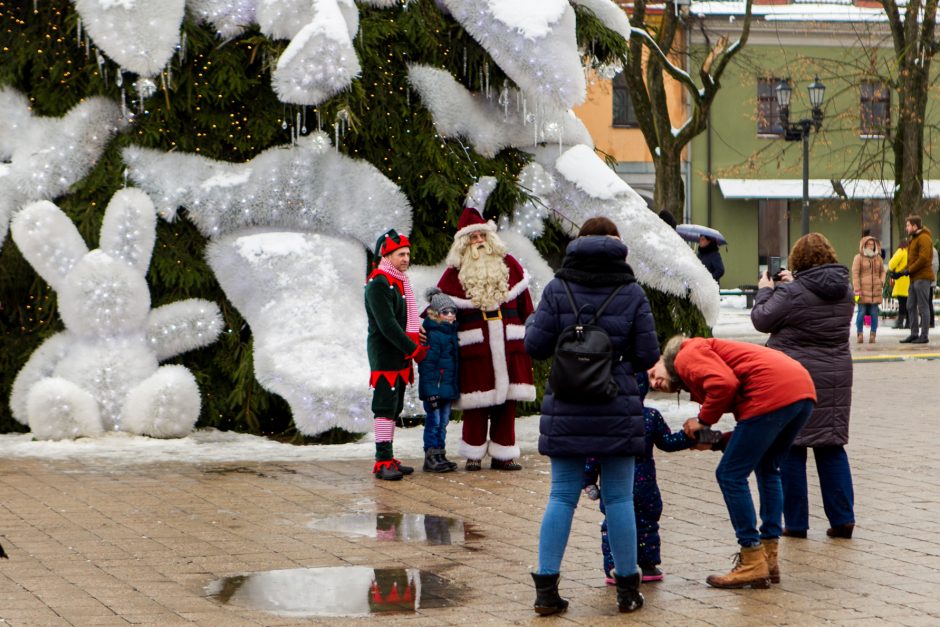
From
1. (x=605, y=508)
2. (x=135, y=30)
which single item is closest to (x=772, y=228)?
(x=135, y=30)

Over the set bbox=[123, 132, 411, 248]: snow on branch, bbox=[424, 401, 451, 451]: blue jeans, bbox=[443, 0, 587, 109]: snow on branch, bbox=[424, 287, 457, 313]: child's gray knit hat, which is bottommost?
bbox=[424, 401, 451, 451]: blue jeans

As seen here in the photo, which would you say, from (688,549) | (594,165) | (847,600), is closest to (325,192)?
(594,165)

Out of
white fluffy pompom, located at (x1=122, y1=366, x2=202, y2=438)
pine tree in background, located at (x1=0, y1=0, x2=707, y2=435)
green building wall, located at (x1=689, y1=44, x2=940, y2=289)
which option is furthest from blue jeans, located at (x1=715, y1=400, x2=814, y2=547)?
green building wall, located at (x1=689, y1=44, x2=940, y2=289)

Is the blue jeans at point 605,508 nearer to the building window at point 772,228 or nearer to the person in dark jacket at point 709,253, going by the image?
the person in dark jacket at point 709,253

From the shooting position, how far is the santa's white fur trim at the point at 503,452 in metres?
10.2

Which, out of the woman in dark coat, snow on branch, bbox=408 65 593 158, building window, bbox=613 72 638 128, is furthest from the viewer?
building window, bbox=613 72 638 128

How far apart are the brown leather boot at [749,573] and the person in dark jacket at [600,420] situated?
548 mm

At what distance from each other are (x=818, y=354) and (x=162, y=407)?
18.2ft

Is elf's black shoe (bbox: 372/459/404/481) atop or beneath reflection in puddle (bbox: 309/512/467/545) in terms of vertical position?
atop

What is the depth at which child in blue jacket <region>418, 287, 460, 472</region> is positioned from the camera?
1008cm

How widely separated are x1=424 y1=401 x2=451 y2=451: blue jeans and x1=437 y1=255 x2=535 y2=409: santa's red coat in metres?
0.13

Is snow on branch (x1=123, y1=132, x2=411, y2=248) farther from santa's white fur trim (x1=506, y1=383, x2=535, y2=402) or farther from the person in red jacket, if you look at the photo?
the person in red jacket

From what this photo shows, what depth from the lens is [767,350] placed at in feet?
22.4

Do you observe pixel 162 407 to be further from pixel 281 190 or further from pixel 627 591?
pixel 627 591
